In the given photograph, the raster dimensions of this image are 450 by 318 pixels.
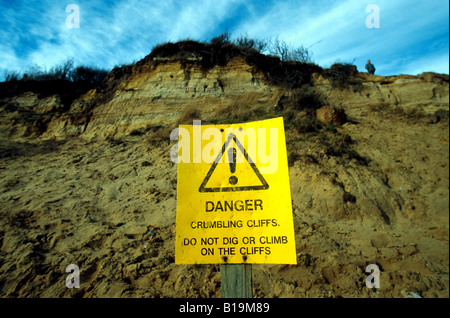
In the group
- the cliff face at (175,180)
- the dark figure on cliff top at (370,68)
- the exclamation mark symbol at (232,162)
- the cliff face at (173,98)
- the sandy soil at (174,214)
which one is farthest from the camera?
the dark figure on cliff top at (370,68)

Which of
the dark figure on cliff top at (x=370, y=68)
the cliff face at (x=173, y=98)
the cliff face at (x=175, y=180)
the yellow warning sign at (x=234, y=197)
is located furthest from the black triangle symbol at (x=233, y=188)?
the dark figure on cliff top at (x=370, y=68)

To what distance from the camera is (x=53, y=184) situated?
680 cm

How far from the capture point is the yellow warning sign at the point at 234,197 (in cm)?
181

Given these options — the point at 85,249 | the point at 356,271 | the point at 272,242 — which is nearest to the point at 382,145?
the point at 356,271

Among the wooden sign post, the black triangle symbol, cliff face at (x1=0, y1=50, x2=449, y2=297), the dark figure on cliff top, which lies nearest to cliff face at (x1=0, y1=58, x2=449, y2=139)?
cliff face at (x1=0, y1=50, x2=449, y2=297)

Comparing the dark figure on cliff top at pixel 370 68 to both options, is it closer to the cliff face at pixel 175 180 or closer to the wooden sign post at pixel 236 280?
the cliff face at pixel 175 180

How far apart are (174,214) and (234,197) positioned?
3.77 metres

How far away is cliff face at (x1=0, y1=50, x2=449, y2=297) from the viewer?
3.72 m

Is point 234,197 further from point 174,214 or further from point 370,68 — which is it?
point 370,68

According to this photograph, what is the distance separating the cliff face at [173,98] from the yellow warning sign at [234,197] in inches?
321

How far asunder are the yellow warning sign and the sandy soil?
6.52 ft

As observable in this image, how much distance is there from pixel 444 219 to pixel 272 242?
5.98 metres

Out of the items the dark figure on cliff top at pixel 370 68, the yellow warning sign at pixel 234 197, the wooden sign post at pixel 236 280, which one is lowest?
the wooden sign post at pixel 236 280

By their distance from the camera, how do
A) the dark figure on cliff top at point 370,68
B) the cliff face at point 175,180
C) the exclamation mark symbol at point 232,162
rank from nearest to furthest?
the exclamation mark symbol at point 232,162, the cliff face at point 175,180, the dark figure on cliff top at point 370,68
